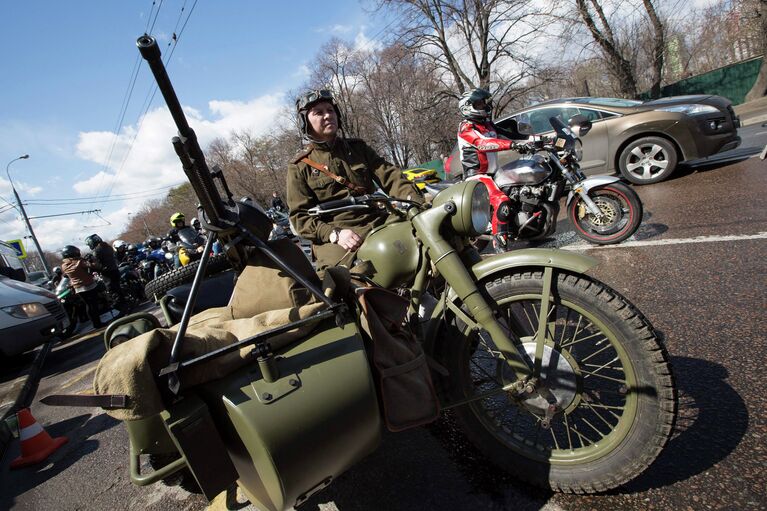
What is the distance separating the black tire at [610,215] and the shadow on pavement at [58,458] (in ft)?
16.8

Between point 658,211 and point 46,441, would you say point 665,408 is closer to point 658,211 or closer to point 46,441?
point 46,441

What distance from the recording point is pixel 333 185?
8.83 feet

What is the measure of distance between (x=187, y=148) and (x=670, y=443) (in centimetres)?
223

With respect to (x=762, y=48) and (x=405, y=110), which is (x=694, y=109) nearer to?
(x=762, y=48)

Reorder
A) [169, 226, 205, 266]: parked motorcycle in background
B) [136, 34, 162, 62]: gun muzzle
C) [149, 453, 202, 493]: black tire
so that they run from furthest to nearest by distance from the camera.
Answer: [169, 226, 205, 266]: parked motorcycle in background
[149, 453, 202, 493]: black tire
[136, 34, 162, 62]: gun muzzle

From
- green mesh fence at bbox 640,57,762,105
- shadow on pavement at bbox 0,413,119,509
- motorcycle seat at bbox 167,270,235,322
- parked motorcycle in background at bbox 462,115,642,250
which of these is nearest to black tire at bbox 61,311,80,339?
shadow on pavement at bbox 0,413,119,509

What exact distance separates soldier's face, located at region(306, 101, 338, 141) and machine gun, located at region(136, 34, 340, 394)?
111 cm

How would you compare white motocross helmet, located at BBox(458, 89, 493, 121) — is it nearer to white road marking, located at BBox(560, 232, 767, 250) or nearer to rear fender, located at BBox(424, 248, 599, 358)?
white road marking, located at BBox(560, 232, 767, 250)

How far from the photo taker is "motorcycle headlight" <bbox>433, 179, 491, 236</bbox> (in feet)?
5.38

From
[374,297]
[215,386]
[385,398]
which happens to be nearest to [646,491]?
[385,398]

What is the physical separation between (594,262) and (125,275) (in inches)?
501

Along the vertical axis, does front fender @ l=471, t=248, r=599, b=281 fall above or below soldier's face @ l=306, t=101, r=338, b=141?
below

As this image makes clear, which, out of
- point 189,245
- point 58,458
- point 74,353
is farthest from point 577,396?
point 74,353

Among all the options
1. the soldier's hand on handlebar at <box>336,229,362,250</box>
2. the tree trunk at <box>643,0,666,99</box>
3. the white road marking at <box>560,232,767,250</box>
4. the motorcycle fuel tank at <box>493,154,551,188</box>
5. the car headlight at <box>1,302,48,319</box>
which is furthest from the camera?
the tree trunk at <box>643,0,666,99</box>
